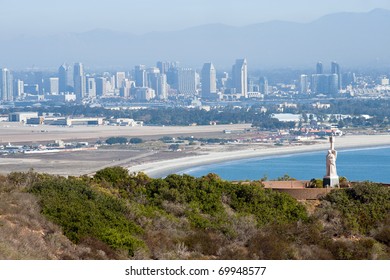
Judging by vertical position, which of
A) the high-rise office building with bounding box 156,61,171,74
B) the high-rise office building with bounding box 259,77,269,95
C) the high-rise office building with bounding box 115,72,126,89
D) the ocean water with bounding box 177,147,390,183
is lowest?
the ocean water with bounding box 177,147,390,183

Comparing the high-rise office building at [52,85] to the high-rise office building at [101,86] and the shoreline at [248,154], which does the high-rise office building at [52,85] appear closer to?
the high-rise office building at [101,86]

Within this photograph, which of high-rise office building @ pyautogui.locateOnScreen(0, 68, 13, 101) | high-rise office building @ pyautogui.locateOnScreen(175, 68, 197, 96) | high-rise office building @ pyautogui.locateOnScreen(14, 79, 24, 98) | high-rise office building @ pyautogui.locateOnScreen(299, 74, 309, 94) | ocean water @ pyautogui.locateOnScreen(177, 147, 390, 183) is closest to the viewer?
ocean water @ pyautogui.locateOnScreen(177, 147, 390, 183)

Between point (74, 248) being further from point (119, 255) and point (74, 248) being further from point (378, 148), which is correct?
point (378, 148)

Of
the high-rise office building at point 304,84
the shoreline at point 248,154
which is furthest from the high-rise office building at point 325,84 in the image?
the shoreline at point 248,154

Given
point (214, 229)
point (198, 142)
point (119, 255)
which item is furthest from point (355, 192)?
point (198, 142)

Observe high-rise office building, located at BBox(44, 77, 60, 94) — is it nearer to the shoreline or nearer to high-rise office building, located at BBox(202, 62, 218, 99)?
high-rise office building, located at BBox(202, 62, 218, 99)

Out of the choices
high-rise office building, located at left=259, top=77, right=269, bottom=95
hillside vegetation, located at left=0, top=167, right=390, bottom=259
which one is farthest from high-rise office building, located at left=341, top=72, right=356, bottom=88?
hillside vegetation, located at left=0, top=167, right=390, bottom=259

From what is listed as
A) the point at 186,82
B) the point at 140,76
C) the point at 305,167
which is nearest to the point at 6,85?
the point at 140,76
